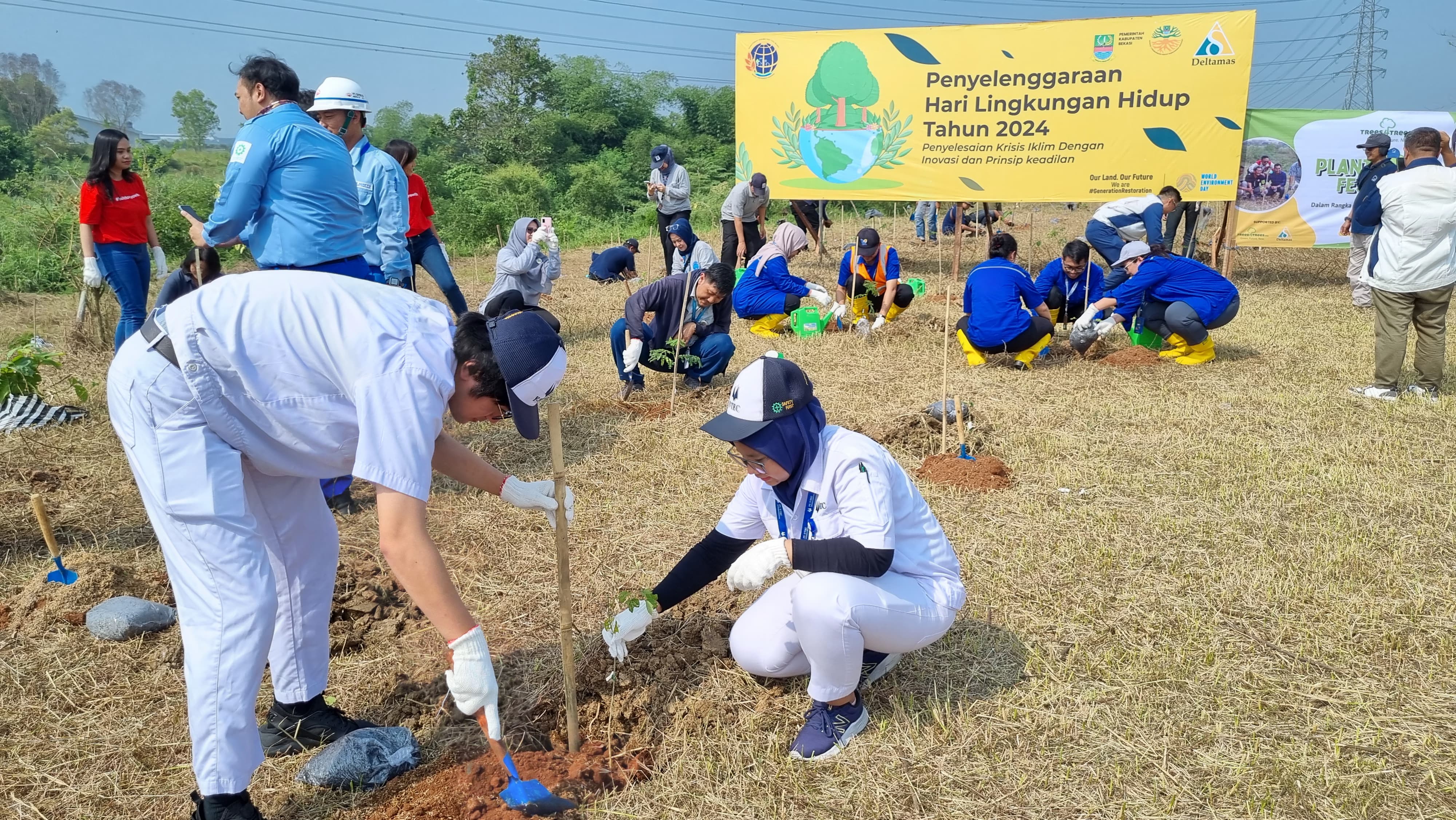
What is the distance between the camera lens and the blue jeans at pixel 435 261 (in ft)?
21.5

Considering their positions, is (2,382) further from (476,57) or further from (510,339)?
(476,57)

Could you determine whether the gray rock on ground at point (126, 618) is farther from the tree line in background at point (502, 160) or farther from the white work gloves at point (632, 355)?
the tree line in background at point (502, 160)

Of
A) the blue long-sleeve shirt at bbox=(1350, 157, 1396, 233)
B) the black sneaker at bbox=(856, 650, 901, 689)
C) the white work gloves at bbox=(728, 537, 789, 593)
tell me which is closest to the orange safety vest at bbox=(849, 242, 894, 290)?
the blue long-sleeve shirt at bbox=(1350, 157, 1396, 233)

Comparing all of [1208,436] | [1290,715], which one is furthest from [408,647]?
[1208,436]

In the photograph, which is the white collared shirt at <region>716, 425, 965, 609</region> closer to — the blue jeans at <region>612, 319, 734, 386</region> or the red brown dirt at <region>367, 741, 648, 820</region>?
the red brown dirt at <region>367, 741, 648, 820</region>

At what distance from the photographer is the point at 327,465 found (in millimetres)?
2311

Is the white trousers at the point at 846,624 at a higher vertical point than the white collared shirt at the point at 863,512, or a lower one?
lower

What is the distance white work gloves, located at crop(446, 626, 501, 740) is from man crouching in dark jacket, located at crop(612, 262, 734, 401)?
4.32 metres

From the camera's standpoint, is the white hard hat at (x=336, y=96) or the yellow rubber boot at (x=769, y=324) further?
the yellow rubber boot at (x=769, y=324)

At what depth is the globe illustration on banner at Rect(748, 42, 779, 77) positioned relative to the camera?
1234 centimetres

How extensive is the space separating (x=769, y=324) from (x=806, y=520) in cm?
640

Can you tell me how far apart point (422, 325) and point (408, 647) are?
1.72m

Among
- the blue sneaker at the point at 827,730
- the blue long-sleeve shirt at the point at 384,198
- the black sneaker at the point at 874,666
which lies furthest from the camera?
the blue long-sleeve shirt at the point at 384,198

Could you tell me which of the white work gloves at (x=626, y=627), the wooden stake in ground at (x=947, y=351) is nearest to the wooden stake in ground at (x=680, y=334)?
the wooden stake in ground at (x=947, y=351)
